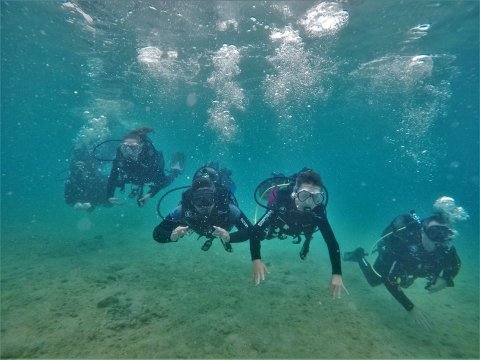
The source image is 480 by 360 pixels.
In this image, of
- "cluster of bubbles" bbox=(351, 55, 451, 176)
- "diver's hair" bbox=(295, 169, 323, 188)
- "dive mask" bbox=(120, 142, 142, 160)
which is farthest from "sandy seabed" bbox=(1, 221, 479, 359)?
"cluster of bubbles" bbox=(351, 55, 451, 176)

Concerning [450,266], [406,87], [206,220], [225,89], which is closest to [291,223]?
[206,220]

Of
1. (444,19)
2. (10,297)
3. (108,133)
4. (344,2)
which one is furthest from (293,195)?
(108,133)

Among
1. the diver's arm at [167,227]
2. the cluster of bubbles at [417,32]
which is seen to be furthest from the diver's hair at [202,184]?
the cluster of bubbles at [417,32]

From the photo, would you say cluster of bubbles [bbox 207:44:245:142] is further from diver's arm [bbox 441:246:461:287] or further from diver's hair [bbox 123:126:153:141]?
diver's arm [bbox 441:246:461:287]

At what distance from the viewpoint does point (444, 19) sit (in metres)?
14.8

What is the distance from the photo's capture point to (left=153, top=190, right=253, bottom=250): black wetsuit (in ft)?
18.9

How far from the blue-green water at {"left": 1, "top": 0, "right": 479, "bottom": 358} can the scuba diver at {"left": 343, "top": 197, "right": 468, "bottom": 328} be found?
2.63 ft

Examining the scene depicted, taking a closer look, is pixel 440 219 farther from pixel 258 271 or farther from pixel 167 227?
pixel 167 227

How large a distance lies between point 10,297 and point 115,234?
887 cm

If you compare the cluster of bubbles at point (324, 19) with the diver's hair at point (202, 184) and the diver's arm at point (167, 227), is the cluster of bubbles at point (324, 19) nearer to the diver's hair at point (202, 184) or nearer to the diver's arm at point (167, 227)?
the diver's hair at point (202, 184)

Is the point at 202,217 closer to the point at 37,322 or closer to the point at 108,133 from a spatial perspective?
the point at 37,322

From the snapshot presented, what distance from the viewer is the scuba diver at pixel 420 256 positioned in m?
6.95

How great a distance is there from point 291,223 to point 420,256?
419 cm

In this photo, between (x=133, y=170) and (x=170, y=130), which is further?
(x=170, y=130)
